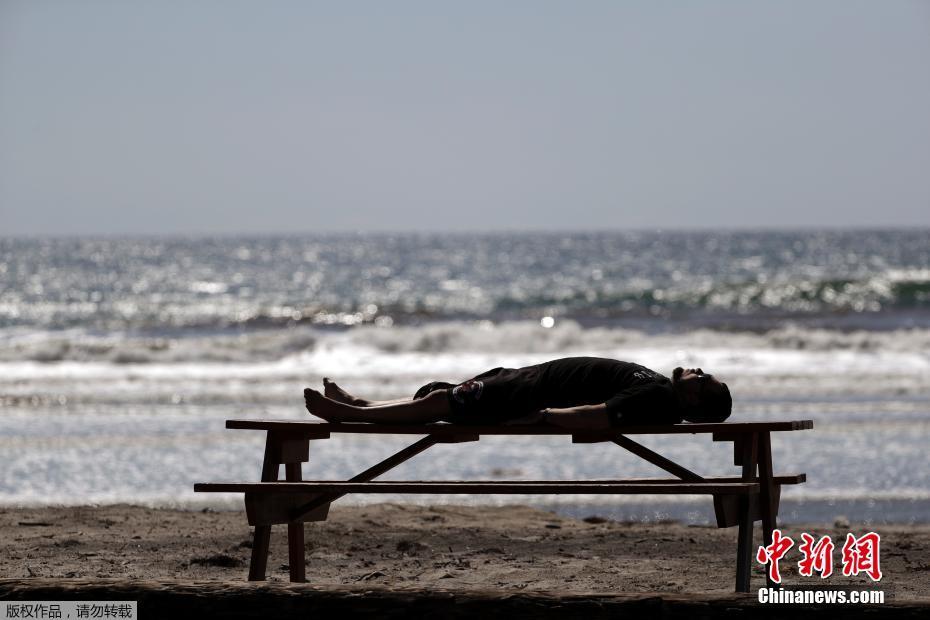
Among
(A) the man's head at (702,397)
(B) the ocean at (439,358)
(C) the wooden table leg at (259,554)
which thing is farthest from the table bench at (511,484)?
(B) the ocean at (439,358)

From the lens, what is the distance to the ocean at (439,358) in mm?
8688

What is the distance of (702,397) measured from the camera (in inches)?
179

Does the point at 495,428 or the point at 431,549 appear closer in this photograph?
the point at 495,428

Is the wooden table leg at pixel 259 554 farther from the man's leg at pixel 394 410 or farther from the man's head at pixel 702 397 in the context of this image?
the man's head at pixel 702 397

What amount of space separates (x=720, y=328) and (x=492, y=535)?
1742 centimetres

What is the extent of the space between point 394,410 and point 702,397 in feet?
3.97

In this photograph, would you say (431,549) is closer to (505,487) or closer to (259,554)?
(259,554)

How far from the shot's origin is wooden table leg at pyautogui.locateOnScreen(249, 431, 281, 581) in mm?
4902

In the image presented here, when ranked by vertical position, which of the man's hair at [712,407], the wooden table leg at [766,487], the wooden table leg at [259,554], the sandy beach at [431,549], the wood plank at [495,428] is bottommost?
the sandy beach at [431,549]

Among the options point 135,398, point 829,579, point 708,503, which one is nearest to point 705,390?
point 829,579

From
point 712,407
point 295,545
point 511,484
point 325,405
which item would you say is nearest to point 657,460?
point 712,407

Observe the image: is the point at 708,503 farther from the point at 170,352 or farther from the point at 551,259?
the point at 551,259

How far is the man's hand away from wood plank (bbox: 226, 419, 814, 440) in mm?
31

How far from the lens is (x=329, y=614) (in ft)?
12.0
